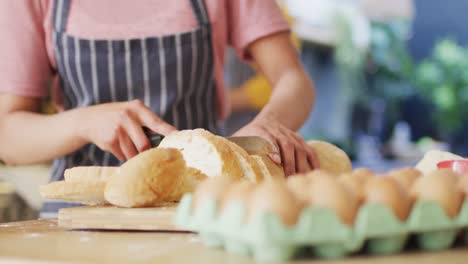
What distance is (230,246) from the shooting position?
2.30 feet

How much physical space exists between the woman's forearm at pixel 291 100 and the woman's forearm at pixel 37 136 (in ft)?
1.30

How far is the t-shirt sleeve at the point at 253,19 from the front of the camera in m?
1.69

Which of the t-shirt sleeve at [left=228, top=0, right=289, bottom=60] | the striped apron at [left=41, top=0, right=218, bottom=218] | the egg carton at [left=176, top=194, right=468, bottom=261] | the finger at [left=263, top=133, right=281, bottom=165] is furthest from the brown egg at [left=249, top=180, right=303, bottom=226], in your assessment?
the t-shirt sleeve at [left=228, top=0, right=289, bottom=60]

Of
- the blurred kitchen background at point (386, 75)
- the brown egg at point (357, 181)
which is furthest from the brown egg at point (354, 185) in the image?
the blurred kitchen background at point (386, 75)

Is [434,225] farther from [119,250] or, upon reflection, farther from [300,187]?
[119,250]

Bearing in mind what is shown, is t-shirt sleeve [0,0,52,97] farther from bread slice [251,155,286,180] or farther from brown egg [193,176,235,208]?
brown egg [193,176,235,208]

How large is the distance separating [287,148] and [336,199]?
22.8 inches

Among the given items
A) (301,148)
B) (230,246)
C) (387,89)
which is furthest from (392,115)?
(230,246)

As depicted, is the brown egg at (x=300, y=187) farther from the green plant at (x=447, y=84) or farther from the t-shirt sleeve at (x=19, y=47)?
the green plant at (x=447, y=84)

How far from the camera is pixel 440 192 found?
2.26ft

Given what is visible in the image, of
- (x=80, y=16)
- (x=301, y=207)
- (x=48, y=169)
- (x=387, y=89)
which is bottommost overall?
(x=387, y=89)

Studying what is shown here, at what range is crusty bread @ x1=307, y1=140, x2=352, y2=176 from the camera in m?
1.31

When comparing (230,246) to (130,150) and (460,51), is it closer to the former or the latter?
(130,150)

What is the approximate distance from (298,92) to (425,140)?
213 inches
